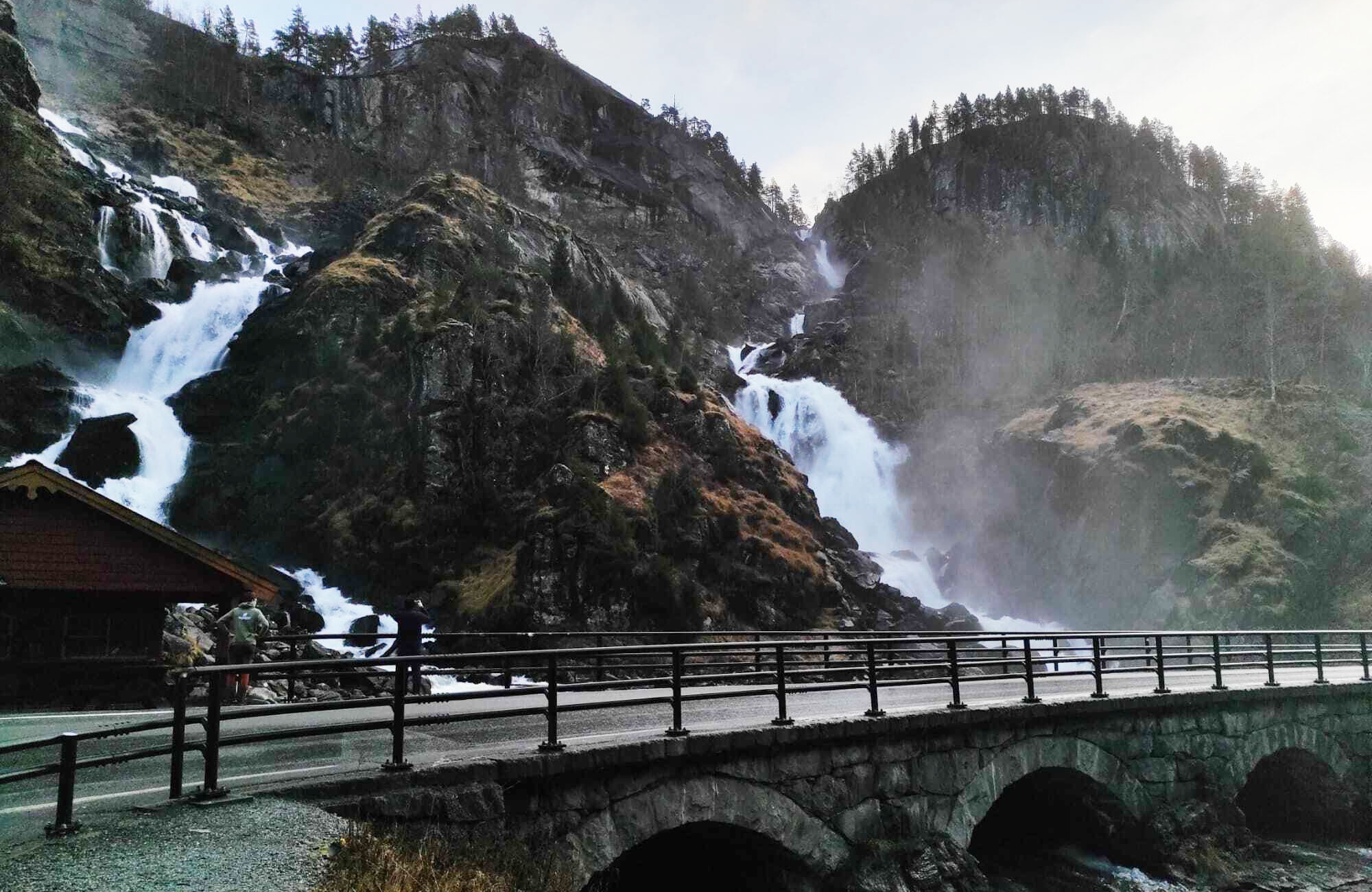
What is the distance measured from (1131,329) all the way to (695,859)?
10486 centimetres

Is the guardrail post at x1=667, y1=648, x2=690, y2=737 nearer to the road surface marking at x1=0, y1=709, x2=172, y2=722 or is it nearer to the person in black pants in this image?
the person in black pants

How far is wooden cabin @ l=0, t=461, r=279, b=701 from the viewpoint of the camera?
17.2 metres

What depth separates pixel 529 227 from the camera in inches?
2650

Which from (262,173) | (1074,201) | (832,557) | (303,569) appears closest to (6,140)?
(303,569)

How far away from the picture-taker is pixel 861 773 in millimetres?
11820

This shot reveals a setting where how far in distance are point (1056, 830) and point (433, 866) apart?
1433 centimetres

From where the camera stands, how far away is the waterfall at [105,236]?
53062 mm

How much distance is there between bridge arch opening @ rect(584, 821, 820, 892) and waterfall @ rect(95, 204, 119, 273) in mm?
54567

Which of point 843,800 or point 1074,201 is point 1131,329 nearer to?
point 1074,201

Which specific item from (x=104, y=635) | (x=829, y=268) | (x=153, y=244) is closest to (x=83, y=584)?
(x=104, y=635)

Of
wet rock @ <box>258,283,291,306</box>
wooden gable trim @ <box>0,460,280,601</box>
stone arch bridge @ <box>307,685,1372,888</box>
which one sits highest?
wet rock @ <box>258,283,291,306</box>

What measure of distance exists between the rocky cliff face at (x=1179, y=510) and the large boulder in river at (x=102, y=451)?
2085 inches

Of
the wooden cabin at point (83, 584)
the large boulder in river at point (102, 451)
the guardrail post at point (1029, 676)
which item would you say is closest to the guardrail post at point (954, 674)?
the guardrail post at point (1029, 676)

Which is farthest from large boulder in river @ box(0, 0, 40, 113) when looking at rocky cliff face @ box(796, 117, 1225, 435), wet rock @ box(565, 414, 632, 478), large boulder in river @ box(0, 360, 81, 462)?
rocky cliff face @ box(796, 117, 1225, 435)
